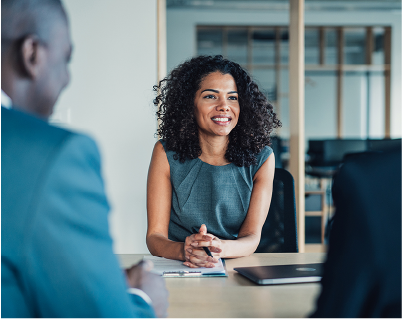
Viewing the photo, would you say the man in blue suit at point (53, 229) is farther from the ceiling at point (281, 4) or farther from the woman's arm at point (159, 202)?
the ceiling at point (281, 4)

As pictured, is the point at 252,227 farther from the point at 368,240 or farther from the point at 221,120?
the point at 368,240

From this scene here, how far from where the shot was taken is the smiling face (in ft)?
5.65

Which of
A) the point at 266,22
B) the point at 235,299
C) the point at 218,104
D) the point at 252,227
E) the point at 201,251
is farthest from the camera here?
the point at 266,22

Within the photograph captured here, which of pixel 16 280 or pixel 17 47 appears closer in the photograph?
pixel 16 280

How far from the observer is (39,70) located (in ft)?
1.88

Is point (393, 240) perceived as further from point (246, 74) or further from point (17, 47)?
point (246, 74)

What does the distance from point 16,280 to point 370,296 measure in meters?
0.44

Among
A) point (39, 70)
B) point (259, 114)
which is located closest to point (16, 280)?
point (39, 70)

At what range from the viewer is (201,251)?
119 centimetres

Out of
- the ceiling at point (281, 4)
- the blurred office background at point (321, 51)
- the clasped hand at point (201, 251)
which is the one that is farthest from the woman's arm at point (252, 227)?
the ceiling at point (281, 4)

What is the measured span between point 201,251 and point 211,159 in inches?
25.3

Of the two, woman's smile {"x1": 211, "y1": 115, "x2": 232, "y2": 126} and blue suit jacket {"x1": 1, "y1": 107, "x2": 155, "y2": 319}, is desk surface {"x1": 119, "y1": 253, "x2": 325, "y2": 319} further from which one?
woman's smile {"x1": 211, "y1": 115, "x2": 232, "y2": 126}

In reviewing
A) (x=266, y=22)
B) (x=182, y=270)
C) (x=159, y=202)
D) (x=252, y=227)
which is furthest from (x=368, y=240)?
(x=266, y=22)

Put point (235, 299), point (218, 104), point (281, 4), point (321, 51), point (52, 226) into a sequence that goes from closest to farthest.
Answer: point (52, 226) < point (235, 299) < point (218, 104) < point (281, 4) < point (321, 51)
